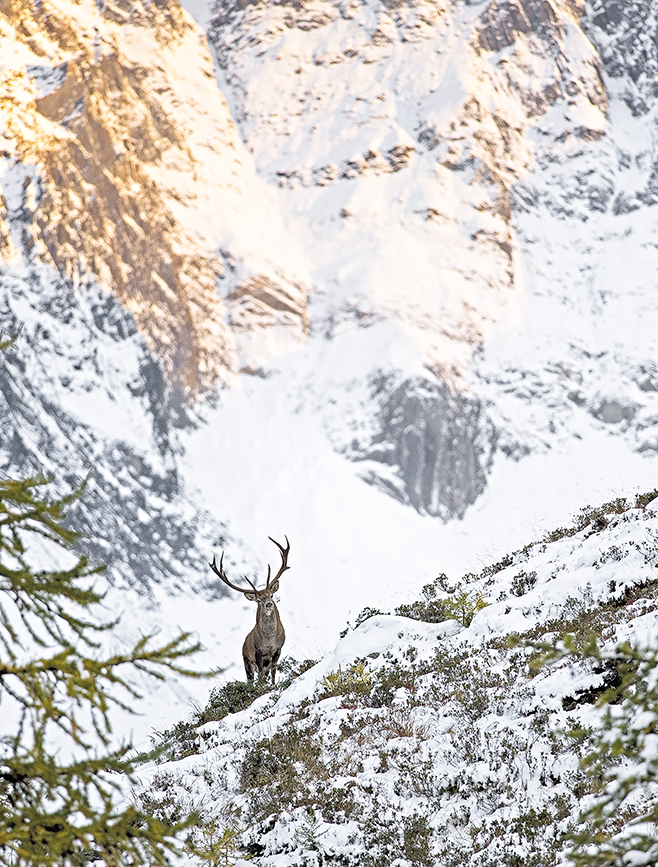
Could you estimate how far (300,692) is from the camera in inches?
446

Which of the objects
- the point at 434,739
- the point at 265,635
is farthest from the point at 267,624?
the point at 434,739

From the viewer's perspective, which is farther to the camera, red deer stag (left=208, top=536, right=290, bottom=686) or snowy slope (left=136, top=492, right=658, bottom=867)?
red deer stag (left=208, top=536, right=290, bottom=686)

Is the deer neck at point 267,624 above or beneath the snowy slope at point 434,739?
above

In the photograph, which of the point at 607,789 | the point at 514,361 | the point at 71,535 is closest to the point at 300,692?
the point at 607,789

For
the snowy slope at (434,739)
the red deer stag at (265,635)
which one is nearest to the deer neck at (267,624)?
the red deer stag at (265,635)

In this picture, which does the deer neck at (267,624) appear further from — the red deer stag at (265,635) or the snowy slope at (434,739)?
the snowy slope at (434,739)

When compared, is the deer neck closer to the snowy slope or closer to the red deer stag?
the red deer stag

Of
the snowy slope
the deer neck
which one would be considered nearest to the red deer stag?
the deer neck

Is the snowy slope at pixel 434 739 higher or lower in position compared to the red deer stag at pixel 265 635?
lower

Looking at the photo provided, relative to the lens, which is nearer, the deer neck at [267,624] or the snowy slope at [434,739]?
the snowy slope at [434,739]

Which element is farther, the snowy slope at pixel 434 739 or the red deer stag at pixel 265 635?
the red deer stag at pixel 265 635

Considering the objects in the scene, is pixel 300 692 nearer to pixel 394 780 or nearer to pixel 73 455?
pixel 394 780

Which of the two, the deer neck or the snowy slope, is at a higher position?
the deer neck

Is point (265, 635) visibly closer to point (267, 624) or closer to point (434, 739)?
point (267, 624)
